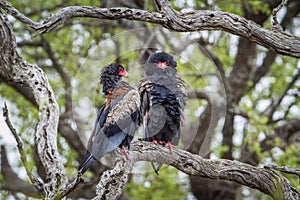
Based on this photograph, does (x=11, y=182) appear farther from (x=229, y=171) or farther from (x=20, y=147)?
(x=20, y=147)

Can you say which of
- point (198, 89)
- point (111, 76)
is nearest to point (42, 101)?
point (111, 76)

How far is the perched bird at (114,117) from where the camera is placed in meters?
5.44

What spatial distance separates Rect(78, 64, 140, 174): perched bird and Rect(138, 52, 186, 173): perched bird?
31 centimetres

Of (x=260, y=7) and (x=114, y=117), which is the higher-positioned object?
(x=260, y=7)

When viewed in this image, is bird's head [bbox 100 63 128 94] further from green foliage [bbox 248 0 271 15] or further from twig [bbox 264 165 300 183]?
green foliage [bbox 248 0 271 15]

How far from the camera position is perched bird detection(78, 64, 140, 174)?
17.8ft

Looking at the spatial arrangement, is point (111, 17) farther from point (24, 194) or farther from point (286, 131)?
point (286, 131)

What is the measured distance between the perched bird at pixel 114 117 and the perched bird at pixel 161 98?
0.31m

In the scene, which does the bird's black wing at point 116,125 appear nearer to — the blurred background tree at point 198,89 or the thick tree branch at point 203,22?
the thick tree branch at point 203,22

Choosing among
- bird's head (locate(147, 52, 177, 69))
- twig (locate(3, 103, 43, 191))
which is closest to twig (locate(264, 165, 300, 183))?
bird's head (locate(147, 52, 177, 69))

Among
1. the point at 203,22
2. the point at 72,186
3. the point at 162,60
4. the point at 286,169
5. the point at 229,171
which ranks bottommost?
the point at 72,186

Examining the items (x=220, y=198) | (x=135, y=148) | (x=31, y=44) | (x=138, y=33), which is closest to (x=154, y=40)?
(x=138, y=33)

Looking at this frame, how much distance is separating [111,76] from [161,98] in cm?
64

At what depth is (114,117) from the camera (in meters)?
5.58
